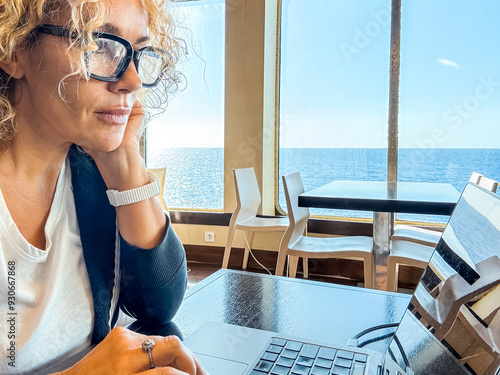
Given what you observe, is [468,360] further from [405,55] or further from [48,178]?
[405,55]

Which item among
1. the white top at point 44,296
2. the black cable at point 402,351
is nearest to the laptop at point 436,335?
the black cable at point 402,351

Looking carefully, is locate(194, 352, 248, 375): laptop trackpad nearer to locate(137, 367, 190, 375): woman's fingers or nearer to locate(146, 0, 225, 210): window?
locate(137, 367, 190, 375): woman's fingers

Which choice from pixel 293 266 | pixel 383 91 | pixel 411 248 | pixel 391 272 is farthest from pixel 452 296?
pixel 383 91

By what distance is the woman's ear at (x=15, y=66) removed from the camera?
654mm

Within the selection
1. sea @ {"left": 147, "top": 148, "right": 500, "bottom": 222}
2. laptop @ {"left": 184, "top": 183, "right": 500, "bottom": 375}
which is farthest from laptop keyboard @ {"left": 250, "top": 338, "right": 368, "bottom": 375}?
sea @ {"left": 147, "top": 148, "right": 500, "bottom": 222}

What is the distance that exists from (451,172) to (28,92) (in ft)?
11.6

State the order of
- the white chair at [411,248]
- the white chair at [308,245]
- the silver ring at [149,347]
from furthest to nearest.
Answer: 1. the white chair at [308,245]
2. the white chair at [411,248]
3. the silver ring at [149,347]

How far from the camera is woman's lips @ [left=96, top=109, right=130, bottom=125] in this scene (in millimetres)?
667

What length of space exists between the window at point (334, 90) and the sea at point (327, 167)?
0.4 inches

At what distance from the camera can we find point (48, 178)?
2.49 feet

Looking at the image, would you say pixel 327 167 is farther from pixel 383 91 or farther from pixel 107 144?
pixel 107 144

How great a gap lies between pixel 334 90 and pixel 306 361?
3.49 meters

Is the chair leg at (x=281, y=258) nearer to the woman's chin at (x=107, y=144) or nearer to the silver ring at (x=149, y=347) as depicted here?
the woman's chin at (x=107, y=144)

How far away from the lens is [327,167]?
3842mm
